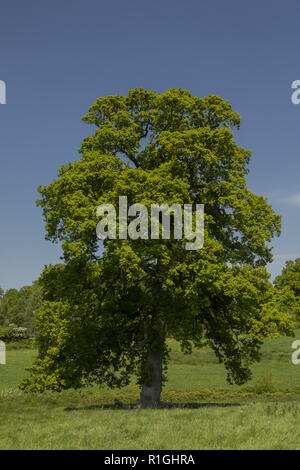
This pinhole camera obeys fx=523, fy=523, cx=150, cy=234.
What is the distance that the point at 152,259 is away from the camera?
24.5m

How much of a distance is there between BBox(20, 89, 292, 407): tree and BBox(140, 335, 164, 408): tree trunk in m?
0.05

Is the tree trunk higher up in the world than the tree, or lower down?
lower down

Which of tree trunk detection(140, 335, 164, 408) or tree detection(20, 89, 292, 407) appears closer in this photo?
tree detection(20, 89, 292, 407)

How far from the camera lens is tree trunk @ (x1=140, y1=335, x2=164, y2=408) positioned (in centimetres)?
2667

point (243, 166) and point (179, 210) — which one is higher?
point (243, 166)

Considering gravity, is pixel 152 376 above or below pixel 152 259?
below

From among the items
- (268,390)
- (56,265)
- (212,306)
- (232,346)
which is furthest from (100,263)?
(268,390)

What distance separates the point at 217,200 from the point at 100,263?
6933mm

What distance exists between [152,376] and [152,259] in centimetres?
641

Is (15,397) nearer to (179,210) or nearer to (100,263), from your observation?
(100,263)

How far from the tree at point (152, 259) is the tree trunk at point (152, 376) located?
5 centimetres

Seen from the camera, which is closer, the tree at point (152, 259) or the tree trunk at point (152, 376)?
the tree at point (152, 259)

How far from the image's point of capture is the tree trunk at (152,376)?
26.7m

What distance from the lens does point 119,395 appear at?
147 ft
